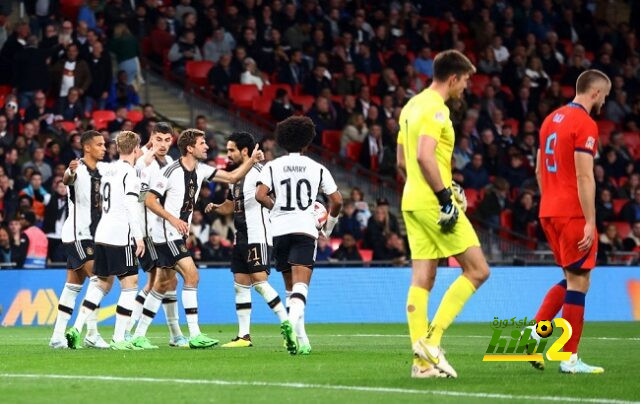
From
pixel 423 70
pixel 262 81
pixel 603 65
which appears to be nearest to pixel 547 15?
pixel 603 65

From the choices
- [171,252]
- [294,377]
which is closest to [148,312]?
[171,252]

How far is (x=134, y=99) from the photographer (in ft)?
85.6

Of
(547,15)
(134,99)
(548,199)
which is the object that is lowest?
(548,199)

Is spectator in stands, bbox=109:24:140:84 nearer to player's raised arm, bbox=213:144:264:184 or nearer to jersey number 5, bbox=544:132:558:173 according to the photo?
player's raised arm, bbox=213:144:264:184

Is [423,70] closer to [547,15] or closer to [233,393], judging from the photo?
[547,15]

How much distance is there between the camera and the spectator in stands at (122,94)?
2559cm

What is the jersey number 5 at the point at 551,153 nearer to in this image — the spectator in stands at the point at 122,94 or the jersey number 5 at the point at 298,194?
the jersey number 5 at the point at 298,194

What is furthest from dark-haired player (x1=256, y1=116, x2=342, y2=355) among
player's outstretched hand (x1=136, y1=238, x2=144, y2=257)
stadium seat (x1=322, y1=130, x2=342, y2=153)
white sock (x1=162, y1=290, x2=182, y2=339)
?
stadium seat (x1=322, y1=130, x2=342, y2=153)

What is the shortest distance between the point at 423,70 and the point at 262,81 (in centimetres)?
457

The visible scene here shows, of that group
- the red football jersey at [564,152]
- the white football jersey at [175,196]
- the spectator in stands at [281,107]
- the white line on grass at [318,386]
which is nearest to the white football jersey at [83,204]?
the white football jersey at [175,196]

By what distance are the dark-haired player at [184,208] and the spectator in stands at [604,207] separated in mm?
14416

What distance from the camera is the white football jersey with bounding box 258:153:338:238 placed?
12898mm

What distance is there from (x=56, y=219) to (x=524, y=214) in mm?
9868

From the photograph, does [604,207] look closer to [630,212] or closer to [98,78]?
[630,212]
